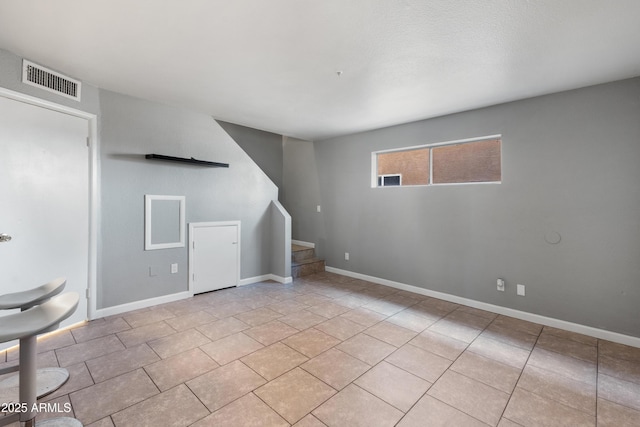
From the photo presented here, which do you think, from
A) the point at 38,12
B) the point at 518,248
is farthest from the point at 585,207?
the point at 38,12

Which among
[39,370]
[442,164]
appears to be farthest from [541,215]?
[39,370]

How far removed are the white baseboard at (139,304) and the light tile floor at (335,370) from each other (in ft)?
0.38

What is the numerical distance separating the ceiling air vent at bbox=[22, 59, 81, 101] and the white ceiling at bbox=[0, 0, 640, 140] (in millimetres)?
74

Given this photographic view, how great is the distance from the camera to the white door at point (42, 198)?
251cm

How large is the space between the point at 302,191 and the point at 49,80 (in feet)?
13.4

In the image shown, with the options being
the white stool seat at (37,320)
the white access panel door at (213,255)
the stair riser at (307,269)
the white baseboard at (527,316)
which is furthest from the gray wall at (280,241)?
the white stool seat at (37,320)

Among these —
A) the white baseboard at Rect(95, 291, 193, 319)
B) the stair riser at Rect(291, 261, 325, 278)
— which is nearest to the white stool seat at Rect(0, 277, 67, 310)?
the white baseboard at Rect(95, 291, 193, 319)

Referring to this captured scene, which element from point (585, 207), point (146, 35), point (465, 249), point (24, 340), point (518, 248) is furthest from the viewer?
point (465, 249)

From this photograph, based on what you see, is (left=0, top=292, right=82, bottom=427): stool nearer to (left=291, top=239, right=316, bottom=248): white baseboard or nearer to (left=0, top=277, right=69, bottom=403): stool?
(left=0, top=277, right=69, bottom=403): stool

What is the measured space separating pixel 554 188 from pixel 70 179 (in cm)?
520

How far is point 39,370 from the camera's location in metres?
2.23

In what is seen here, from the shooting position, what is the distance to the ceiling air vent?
2.59m

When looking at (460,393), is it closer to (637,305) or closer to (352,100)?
(637,305)

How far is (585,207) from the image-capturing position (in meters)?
3.04
